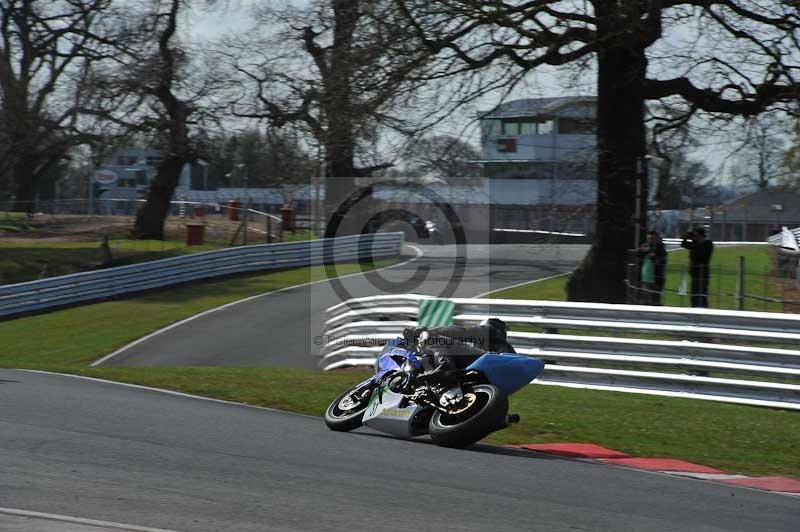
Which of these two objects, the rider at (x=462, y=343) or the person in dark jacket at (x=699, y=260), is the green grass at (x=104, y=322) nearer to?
the rider at (x=462, y=343)

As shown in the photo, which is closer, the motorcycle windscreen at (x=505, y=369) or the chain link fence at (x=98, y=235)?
the motorcycle windscreen at (x=505, y=369)

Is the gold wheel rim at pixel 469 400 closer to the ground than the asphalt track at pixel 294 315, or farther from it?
farther from it

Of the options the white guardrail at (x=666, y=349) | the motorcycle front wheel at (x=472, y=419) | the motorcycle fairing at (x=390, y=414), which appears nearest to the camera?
the motorcycle front wheel at (x=472, y=419)

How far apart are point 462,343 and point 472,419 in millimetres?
810

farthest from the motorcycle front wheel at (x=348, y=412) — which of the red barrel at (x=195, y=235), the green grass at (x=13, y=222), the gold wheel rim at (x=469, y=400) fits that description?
the green grass at (x=13, y=222)

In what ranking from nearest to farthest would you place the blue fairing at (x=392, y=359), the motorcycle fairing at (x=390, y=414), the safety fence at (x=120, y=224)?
the motorcycle fairing at (x=390, y=414) < the blue fairing at (x=392, y=359) < the safety fence at (x=120, y=224)

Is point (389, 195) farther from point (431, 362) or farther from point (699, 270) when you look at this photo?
point (431, 362)

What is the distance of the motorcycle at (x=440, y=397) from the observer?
324 inches

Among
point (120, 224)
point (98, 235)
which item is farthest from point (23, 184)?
point (98, 235)

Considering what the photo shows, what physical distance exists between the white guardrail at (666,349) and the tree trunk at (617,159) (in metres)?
4.47

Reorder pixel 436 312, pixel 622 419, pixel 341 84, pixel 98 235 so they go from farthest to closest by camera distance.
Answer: pixel 98 235
pixel 341 84
pixel 436 312
pixel 622 419

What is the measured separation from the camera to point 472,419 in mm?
8203

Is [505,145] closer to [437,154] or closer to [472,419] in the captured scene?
[437,154]

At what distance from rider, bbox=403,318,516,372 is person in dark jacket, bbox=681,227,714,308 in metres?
8.07
